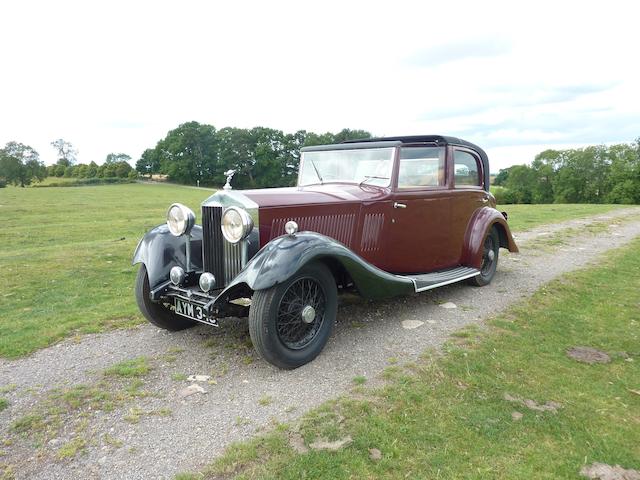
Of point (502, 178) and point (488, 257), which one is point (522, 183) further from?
point (488, 257)

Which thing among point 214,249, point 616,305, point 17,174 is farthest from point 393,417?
point 17,174

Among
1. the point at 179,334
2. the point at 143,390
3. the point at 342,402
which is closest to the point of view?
the point at 342,402

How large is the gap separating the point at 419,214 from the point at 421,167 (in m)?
0.63

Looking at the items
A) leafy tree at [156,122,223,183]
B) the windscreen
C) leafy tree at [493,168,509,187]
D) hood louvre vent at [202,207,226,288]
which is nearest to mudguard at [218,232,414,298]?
hood louvre vent at [202,207,226,288]

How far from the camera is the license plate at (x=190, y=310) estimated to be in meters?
4.01

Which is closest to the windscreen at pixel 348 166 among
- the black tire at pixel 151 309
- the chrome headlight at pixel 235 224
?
the chrome headlight at pixel 235 224

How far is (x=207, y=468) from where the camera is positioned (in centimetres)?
262

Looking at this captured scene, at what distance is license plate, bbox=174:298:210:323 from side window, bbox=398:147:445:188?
274cm

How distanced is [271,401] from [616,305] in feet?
16.2

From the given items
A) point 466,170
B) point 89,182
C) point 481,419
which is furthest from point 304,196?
point 89,182

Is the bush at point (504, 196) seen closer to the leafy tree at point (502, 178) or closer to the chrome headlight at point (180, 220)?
the leafy tree at point (502, 178)

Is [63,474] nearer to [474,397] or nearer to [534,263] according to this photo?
[474,397]

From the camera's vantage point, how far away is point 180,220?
465 centimetres

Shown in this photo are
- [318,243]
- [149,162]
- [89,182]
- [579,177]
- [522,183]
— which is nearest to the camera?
[318,243]
